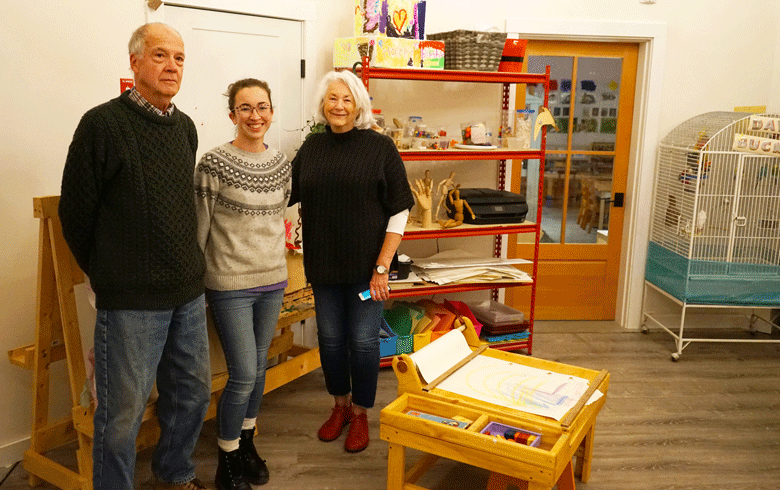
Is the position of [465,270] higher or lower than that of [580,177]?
lower

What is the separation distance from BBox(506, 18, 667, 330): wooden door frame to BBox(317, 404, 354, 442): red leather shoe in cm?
247

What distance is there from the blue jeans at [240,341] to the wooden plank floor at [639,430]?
0.38m

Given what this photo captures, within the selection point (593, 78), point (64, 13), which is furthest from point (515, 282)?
point (64, 13)

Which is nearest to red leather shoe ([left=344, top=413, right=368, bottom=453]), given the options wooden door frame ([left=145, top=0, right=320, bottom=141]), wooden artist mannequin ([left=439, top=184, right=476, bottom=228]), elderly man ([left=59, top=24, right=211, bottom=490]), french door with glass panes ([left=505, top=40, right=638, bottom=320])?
elderly man ([left=59, top=24, right=211, bottom=490])

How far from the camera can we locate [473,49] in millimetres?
3514

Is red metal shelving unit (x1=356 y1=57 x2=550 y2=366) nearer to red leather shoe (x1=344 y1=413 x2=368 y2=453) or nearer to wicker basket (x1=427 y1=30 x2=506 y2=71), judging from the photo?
wicker basket (x1=427 y1=30 x2=506 y2=71)

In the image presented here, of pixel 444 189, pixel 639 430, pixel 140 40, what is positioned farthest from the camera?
pixel 444 189

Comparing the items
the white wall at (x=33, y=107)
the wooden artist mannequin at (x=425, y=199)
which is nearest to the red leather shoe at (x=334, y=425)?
the white wall at (x=33, y=107)

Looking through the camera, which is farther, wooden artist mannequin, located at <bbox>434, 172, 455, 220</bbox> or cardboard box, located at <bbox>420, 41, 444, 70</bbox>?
wooden artist mannequin, located at <bbox>434, 172, 455, 220</bbox>

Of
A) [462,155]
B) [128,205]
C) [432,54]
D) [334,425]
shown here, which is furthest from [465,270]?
[128,205]

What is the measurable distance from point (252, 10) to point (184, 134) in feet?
4.93

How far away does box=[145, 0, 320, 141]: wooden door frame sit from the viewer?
3096 millimetres

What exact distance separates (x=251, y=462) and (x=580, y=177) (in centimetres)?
300

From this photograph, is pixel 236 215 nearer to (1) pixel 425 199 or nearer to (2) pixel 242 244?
(2) pixel 242 244
